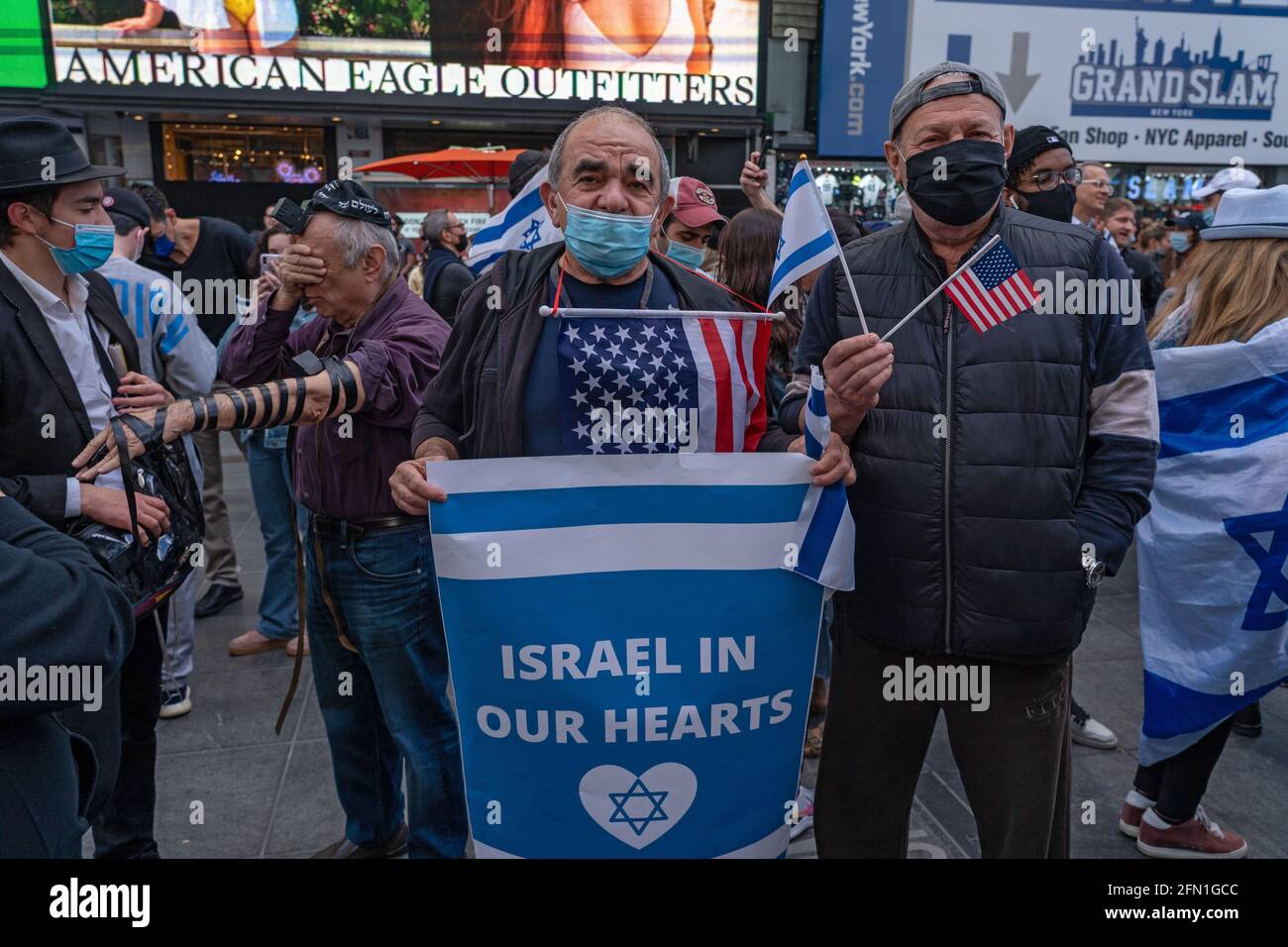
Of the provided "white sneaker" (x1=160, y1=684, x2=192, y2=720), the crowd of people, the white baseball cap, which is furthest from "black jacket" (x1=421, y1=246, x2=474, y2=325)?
the white baseball cap

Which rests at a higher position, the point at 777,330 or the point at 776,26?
the point at 776,26

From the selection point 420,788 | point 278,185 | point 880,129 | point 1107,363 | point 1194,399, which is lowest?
point 420,788

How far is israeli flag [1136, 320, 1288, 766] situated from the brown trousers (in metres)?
1.16

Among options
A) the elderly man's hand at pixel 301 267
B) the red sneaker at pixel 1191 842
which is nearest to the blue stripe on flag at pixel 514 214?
the elderly man's hand at pixel 301 267

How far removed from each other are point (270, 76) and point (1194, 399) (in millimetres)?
14479

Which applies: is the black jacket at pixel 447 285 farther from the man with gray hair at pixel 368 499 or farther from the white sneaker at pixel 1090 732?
the white sneaker at pixel 1090 732

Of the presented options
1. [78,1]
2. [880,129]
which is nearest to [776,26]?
[880,129]

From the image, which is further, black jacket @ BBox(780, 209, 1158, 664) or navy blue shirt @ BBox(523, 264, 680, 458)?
navy blue shirt @ BBox(523, 264, 680, 458)

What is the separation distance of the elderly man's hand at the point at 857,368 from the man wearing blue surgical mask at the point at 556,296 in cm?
15

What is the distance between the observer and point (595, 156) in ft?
7.07

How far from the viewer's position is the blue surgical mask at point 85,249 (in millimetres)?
2551

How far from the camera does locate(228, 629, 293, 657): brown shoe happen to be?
4.93 metres

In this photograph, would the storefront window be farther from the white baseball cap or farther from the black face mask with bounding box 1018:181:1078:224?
the black face mask with bounding box 1018:181:1078:224
